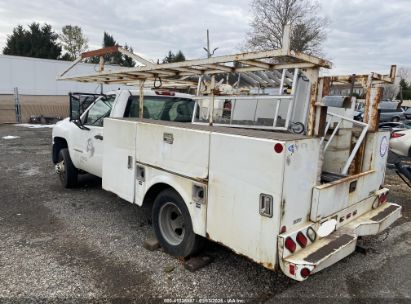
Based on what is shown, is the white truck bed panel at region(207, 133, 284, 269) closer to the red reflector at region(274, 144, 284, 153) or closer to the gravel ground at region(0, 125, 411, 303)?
the red reflector at region(274, 144, 284, 153)

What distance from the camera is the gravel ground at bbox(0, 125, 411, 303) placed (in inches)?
125

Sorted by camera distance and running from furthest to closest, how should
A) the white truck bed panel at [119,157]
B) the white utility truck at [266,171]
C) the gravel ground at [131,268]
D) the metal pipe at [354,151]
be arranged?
the white truck bed panel at [119,157] → the metal pipe at [354,151] → the gravel ground at [131,268] → the white utility truck at [266,171]

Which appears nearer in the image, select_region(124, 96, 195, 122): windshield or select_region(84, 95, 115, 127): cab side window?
select_region(124, 96, 195, 122): windshield

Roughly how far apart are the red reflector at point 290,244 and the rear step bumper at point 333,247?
0.05m

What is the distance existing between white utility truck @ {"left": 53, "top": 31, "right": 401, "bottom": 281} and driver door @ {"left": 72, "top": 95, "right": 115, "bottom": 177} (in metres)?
0.77

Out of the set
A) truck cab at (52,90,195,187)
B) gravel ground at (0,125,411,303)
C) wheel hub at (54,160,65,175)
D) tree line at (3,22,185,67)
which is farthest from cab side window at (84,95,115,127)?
tree line at (3,22,185,67)

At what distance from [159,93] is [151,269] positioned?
287 cm

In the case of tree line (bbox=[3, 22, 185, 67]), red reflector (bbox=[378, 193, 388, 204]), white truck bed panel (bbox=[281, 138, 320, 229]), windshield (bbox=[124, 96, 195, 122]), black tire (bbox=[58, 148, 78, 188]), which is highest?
tree line (bbox=[3, 22, 185, 67])

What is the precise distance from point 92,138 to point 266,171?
3676 millimetres

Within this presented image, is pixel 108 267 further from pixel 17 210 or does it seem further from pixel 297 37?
pixel 297 37

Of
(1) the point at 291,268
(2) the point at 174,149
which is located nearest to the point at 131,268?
(2) the point at 174,149

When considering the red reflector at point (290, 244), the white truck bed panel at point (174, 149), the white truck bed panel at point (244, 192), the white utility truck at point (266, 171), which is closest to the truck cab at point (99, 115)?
the white utility truck at point (266, 171)

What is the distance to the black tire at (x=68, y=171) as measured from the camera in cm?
634

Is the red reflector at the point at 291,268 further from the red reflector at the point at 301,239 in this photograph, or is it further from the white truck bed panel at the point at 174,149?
the white truck bed panel at the point at 174,149
